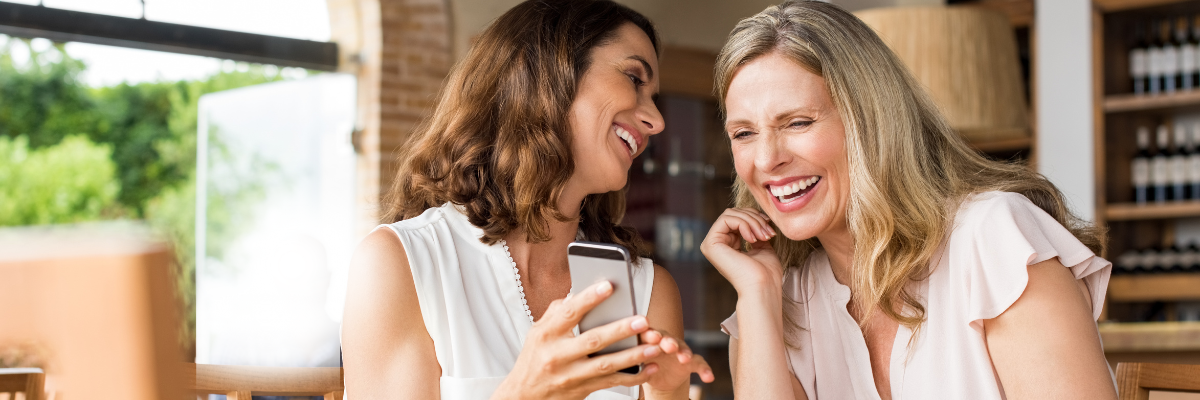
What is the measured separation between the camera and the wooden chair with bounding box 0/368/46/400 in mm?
718

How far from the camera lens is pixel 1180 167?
4832 mm

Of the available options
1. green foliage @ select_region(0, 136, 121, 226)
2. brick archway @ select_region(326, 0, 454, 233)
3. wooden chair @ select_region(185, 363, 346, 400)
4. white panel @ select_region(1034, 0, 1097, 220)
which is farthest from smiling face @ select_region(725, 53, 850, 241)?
green foliage @ select_region(0, 136, 121, 226)

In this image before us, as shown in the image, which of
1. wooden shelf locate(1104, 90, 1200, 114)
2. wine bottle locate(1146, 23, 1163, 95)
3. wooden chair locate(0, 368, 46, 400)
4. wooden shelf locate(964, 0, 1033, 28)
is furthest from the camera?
wooden shelf locate(964, 0, 1033, 28)

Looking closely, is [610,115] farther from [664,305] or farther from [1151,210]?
[1151,210]

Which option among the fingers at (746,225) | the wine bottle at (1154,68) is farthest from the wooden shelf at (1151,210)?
the fingers at (746,225)

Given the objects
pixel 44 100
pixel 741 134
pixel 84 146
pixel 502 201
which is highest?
pixel 44 100

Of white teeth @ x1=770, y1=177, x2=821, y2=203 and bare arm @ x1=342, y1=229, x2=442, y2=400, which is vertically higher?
white teeth @ x1=770, y1=177, x2=821, y2=203

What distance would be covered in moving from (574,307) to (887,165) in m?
0.71

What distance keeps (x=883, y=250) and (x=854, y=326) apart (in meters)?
0.20

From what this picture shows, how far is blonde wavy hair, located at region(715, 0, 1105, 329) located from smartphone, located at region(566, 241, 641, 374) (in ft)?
1.97

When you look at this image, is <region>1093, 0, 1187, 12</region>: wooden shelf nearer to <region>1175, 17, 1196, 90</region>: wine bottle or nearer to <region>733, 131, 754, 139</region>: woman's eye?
<region>1175, 17, 1196, 90</region>: wine bottle

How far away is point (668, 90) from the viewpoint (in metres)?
5.56

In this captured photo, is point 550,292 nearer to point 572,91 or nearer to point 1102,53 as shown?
point 572,91

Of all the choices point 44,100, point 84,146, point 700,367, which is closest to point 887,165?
point 700,367
